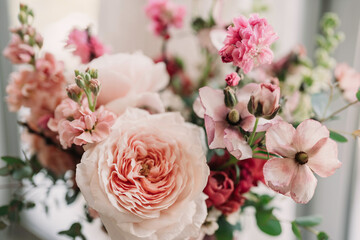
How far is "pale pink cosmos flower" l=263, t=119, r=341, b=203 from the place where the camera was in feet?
1.06

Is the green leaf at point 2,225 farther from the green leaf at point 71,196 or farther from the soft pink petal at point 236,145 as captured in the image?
the soft pink petal at point 236,145

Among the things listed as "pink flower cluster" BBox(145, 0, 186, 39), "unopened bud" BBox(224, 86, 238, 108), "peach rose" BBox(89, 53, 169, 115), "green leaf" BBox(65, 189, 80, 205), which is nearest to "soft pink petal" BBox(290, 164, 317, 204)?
"unopened bud" BBox(224, 86, 238, 108)

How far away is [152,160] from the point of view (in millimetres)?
384

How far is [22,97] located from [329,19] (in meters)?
0.60

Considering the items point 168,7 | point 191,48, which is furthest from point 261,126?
point 191,48

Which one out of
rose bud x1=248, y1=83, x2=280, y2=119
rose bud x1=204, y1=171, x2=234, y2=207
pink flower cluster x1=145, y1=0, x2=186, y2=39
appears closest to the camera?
rose bud x1=248, y1=83, x2=280, y2=119

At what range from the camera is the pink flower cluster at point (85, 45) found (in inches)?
20.3

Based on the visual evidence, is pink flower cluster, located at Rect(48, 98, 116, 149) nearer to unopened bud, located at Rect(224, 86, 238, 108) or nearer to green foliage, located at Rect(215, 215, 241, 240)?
unopened bud, located at Rect(224, 86, 238, 108)

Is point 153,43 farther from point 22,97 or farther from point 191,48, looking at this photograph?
point 22,97

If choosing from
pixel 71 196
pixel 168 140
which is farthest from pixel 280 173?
pixel 71 196

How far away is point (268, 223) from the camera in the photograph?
A: 0.48 metres

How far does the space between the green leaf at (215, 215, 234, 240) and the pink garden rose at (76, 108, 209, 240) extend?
4.7 inches

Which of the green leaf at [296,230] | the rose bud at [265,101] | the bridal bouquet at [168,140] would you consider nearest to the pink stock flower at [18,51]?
the bridal bouquet at [168,140]

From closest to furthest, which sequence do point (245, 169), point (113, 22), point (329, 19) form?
1. point (245, 169)
2. point (329, 19)
3. point (113, 22)
